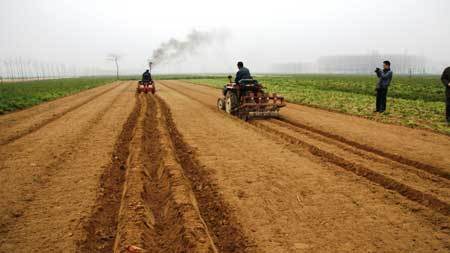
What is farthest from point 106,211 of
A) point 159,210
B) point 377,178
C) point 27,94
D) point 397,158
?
point 27,94

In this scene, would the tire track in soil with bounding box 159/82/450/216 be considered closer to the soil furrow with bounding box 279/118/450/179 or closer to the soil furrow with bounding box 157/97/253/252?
the soil furrow with bounding box 279/118/450/179

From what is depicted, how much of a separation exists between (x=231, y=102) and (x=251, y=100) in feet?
3.31

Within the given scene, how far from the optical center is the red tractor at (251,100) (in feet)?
38.0

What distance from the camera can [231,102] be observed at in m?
12.4

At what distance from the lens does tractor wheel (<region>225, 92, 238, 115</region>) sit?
12.3 meters

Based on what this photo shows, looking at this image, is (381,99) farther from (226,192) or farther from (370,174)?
(226,192)

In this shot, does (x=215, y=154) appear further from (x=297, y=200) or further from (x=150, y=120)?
(x=150, y=120)

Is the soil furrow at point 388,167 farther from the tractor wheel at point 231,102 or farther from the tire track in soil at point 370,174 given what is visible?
the tractor wheel at point 231,102

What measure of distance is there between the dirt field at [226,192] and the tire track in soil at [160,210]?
0.02 metres

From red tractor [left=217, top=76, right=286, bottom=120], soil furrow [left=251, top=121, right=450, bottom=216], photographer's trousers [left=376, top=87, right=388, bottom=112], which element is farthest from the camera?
photographer's trousers [left=376, top=87, right=388, bottom=112]

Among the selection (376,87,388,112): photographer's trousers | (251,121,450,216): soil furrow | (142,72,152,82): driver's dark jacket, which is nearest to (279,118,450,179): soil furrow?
(251,121,450,216): soil furrow

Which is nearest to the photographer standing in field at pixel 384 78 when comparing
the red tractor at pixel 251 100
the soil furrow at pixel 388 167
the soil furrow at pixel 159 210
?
the red tractor at pixel 251 100

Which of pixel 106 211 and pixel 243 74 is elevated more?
pixel 243 74

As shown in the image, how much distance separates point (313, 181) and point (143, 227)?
8.85 feet
